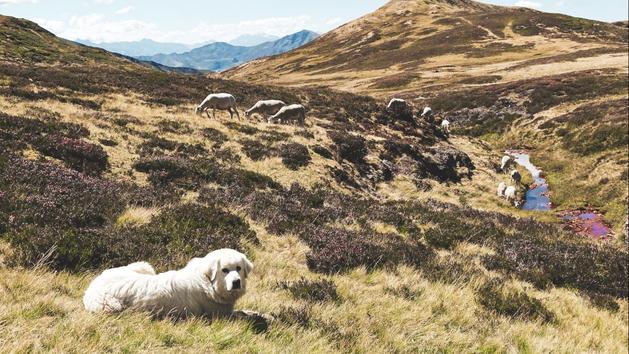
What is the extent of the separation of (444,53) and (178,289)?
13884 centimetres

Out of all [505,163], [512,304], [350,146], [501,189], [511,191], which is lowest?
[501,189]

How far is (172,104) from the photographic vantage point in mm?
31344

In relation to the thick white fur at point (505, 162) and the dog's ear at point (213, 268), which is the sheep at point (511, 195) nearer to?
the thick white fur at point (505, 162)

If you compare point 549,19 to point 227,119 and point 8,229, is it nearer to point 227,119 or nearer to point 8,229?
point 227,119

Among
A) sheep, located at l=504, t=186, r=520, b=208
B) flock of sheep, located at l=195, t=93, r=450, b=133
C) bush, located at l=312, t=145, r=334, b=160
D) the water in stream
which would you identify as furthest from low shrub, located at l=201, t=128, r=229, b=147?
the water in stream

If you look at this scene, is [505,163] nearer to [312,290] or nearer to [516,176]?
[516,176]

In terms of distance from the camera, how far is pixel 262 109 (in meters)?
32.1

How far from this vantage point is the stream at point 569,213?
78.5ft

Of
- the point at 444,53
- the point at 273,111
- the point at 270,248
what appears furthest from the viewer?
the point at 444,53

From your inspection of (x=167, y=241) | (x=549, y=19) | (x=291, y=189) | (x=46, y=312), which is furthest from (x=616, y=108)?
(x=549, y=19)

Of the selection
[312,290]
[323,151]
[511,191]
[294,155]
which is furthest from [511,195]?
[312,290]

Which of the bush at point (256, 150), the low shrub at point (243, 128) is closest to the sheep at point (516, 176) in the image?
the low shrub at point (243, 128)

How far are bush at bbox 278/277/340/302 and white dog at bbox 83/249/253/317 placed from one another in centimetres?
192

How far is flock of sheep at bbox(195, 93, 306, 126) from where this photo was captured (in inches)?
1140
